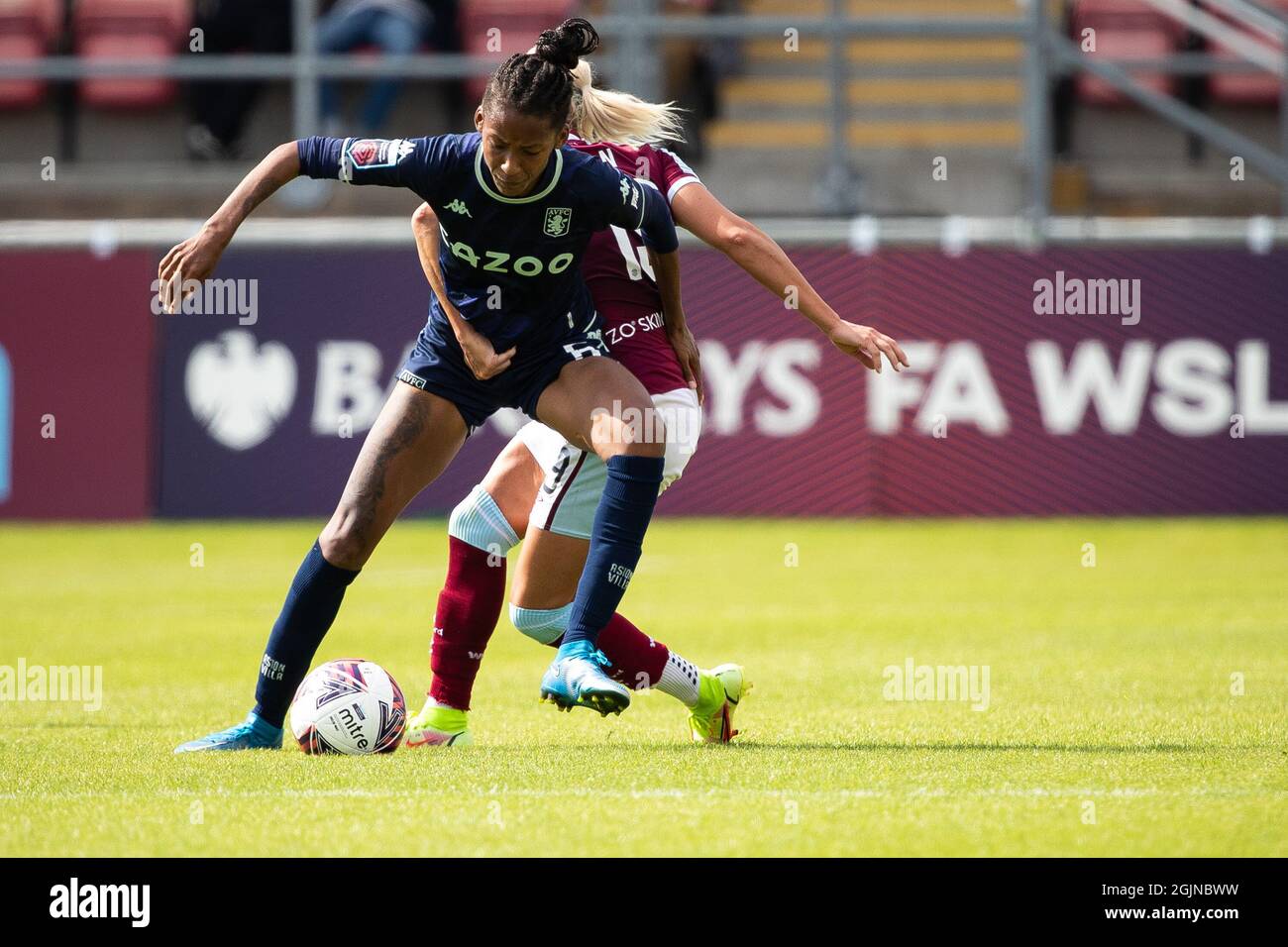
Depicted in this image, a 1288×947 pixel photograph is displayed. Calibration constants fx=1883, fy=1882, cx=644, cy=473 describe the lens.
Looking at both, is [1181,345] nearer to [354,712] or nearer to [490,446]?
[490,446]

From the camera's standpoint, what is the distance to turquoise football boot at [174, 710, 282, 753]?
562 centimetres

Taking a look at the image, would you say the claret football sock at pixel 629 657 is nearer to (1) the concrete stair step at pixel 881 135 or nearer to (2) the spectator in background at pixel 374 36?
(2) the spectator in background at pixel 374 36

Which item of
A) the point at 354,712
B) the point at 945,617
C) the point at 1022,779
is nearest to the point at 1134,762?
the point at 1022,779

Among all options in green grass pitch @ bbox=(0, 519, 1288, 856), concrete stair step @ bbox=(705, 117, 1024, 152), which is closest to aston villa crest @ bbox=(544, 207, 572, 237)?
green grass pitch @ bbox=(0, 519, 1288, 856)

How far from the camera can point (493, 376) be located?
556cm

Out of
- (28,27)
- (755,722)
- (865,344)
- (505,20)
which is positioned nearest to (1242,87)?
(505,20)

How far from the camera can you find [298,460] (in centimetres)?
1480

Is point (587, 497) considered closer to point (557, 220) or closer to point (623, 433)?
point (623, 433)

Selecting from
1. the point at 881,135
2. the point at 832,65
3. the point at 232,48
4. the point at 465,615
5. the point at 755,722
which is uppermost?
the point at 232,48

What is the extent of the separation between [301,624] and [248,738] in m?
0.39

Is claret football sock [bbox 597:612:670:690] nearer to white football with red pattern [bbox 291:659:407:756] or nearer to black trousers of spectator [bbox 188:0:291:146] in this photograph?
white football with red pattern [bbox 291:659:407:756]

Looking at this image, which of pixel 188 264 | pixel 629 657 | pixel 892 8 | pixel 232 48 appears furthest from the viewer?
pixel 892 8

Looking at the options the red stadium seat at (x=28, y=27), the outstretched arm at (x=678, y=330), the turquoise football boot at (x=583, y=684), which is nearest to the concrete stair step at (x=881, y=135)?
the red stadium seat at (x=28, y=27)

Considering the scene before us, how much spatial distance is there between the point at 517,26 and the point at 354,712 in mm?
12768
